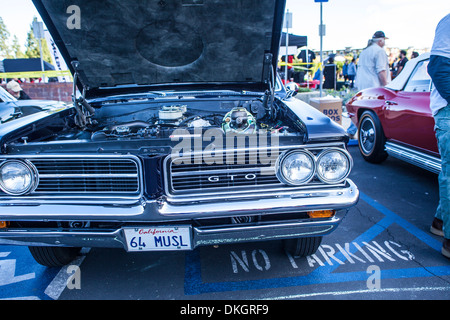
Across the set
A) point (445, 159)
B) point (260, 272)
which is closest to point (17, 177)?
point (260, 272)

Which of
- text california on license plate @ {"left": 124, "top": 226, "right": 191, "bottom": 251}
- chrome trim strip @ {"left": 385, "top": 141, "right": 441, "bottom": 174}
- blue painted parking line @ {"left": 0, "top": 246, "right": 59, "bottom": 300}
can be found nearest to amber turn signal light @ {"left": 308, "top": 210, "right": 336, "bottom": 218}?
text california on license plate @ {"left": 124, "top": 226, "right": 191, "bottom": 251}

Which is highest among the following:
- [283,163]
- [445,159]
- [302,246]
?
[283,163]

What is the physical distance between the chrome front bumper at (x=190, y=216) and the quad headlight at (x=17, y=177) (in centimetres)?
11

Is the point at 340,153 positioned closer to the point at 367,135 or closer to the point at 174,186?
the point at 174,186

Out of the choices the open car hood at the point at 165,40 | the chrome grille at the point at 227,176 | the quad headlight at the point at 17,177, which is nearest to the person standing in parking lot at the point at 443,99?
the chrome grille at the point at 227,176

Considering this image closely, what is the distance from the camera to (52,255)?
8.05 feet

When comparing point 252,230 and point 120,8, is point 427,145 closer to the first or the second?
point 252,230

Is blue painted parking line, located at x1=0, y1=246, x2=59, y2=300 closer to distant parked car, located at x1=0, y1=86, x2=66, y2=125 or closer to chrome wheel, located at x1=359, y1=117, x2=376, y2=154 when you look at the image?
distant parked car, located at x1=0, y1=86, x2=66, y2=125

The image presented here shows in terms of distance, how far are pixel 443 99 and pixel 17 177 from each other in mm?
3054

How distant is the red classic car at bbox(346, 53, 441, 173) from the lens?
3.65 m

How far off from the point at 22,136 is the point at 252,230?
1.61 metres

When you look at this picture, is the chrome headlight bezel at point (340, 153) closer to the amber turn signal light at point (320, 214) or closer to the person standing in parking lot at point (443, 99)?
the amber turn signal light at point (320, 214)

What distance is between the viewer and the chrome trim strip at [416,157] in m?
3.49

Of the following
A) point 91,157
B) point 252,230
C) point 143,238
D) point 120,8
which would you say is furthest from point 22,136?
point 252,230
